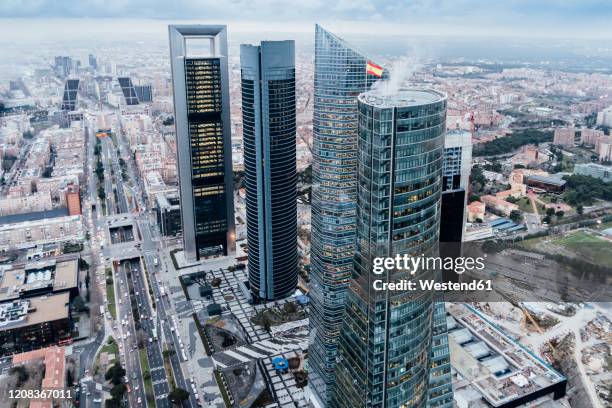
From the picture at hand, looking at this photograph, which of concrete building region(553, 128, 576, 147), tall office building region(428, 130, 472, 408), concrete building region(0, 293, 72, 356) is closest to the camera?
tall office building region(428, 130, 472, 408)

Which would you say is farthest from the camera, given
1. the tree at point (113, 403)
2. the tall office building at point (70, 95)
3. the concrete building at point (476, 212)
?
the tall office building at point (70, 95)

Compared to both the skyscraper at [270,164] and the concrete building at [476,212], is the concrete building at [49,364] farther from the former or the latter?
the concrete building at [476,212]

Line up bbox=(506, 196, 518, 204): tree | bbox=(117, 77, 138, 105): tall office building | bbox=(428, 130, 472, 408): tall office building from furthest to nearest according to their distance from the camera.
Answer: bbox=(117, 77, 138, 105): tall office building < bbox=(506, 196, 518, 204): tree < bbox=(428, 130, 472, 408): tall office building

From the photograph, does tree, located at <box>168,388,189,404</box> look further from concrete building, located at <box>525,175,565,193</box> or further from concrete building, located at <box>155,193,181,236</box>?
concrete building, located at <box>525,175,565,193</box>

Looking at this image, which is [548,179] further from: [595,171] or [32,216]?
[32,216]

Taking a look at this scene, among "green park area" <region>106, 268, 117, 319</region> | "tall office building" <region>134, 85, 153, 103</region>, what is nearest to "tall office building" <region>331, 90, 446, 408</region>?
"green park area" <region>106, 268, 117, 319</region>

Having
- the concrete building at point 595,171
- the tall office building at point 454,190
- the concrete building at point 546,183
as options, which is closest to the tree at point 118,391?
the tall office building at point 454,190
